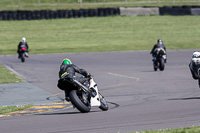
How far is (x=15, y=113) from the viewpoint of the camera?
45.9 ft

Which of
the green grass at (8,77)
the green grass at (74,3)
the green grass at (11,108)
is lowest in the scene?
the green grass at (8,77)

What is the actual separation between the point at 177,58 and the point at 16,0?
30099 mm

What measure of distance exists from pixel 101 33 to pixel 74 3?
10260mm

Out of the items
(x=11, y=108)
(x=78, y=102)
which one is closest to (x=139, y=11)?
(x=11, y=108)

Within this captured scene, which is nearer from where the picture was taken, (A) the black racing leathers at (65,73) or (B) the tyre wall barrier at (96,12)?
(A) the black racing leathers at (65,73)

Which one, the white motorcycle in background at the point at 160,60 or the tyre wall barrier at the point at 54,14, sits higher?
the tyre wall barrier at the point at 54,14

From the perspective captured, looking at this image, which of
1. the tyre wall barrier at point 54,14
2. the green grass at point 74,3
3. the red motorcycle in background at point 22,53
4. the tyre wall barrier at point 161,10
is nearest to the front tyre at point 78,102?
the red motorcycle in background at point 22,53

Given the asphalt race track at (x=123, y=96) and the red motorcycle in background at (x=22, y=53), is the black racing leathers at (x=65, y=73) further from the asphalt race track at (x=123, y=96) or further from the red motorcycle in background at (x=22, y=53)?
the red motorcycle in background at (x=22, y=53)

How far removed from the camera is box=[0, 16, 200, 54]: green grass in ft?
139

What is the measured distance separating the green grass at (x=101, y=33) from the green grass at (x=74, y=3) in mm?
4185

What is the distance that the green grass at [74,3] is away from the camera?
53.6 meters

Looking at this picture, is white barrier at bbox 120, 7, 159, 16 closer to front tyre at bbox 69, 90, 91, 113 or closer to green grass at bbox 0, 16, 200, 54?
green grass at bbox 0, 16, 200, 54

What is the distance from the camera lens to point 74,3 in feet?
185

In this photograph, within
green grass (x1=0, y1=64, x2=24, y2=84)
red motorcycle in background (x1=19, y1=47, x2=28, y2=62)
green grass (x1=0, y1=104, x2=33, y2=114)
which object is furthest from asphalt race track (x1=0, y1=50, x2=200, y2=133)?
green grass (x1=0, y1=104, x2=33, y2=114)
